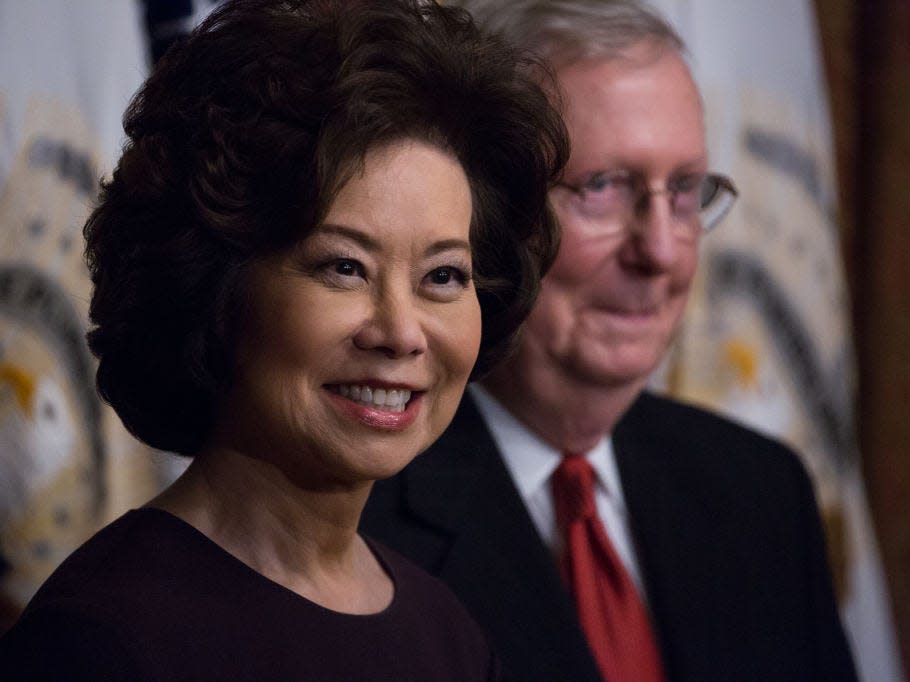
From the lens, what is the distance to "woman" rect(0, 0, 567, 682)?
1000 mm

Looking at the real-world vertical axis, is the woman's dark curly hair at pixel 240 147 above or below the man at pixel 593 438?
above

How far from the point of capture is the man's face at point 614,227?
5.08ft

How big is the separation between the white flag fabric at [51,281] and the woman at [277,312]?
0.44 m

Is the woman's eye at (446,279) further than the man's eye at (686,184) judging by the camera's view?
No

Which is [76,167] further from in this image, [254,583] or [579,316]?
[254,583]

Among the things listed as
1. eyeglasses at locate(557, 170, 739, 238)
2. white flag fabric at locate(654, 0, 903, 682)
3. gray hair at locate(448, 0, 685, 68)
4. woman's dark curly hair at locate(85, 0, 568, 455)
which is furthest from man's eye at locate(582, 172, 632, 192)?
white flag fabric at locate(654, 0, 903, 682)

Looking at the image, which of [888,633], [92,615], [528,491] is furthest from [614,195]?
[888,633]

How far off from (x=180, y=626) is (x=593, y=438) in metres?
0.74

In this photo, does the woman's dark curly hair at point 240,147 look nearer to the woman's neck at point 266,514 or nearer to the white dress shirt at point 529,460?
the woman's neck at point 266,514

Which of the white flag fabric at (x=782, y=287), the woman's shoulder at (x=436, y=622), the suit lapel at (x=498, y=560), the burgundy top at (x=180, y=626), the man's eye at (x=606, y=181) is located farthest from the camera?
the white flag fabric at (x=782, y=287)

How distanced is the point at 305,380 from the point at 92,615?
0.23m

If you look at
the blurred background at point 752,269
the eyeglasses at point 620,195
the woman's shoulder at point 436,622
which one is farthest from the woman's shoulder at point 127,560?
the eyeglasses at point 620,195

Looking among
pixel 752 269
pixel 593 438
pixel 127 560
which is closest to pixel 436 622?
pixel 127 560

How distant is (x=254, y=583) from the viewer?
106 centimetres
